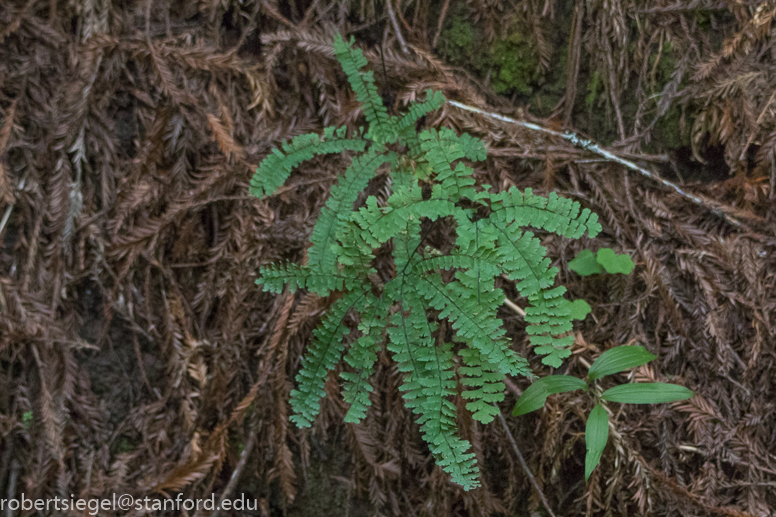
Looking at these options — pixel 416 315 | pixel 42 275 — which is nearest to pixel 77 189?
pixel 42 275

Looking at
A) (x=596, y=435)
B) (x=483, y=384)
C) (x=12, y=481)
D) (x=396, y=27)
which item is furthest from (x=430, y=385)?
(x=12, y=481)

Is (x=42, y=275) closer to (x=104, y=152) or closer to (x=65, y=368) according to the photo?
(x=65, y=368)

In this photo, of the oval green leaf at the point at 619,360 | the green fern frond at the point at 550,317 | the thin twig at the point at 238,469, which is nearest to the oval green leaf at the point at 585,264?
the oval green leaf at the point at 619,360

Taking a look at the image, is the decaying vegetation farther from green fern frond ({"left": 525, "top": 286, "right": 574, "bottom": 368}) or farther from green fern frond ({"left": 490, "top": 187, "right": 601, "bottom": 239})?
green fern frond ({"left": 525, "top": 286, "right": 574, "bottom": 368})

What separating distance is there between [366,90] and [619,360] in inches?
62.8

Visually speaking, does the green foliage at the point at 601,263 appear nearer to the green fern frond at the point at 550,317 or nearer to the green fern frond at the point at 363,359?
the green fern frond at the point at 550,317

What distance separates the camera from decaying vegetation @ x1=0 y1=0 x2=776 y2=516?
2.26 meters

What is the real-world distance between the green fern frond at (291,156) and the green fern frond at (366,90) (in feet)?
0.33

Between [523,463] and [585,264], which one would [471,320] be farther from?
[523,463]

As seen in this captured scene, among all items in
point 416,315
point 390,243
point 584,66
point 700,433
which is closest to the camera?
point 416,315

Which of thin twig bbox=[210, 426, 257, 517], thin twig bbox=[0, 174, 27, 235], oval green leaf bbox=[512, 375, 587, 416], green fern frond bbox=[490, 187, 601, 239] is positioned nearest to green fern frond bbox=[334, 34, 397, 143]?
green fern frond bbox=[490, 187, 601, 239]

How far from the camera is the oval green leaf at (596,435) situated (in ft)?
5.98

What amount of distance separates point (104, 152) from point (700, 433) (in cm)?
320

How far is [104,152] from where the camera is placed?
2432 mm
